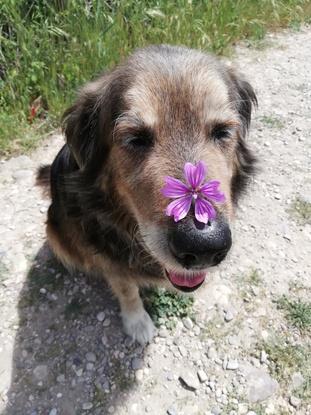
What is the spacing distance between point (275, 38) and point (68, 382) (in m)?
5.72

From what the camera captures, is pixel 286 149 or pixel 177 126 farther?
pixel 286 149

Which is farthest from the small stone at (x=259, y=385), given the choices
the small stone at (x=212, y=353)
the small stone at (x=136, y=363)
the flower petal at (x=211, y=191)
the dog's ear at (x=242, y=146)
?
the flower petal at (x=211, y=191)

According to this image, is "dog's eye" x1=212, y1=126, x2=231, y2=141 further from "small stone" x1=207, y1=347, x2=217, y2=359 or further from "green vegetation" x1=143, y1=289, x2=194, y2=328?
"small stone" x1=207, y1=347, x2=217, y2=359

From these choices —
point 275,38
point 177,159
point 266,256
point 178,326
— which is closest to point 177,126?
point 177,159

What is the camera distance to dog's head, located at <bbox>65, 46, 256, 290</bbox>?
1.87 meters

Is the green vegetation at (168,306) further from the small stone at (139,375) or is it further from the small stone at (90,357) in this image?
the small stone at (90,357)

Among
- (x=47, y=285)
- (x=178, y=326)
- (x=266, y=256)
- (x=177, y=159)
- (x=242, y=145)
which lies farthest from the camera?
(x=266, y=256)

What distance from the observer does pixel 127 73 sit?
7.63 ft

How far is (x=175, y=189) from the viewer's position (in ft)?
6.06

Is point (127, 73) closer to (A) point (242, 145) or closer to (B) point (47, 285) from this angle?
(A) point (242, 145)

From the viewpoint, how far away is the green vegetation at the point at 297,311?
123 inches

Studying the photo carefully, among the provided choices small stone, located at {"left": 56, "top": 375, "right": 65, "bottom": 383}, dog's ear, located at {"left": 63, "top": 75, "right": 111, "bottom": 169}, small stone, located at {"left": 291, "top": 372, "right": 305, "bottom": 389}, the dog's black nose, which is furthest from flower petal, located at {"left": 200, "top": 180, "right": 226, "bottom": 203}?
small stone, located at {"left": 56, "top": 375, "right": 65, "bottom": 383}

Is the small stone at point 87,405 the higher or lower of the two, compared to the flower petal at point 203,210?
lower

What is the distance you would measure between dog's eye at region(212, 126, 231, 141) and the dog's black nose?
1.84 ft
